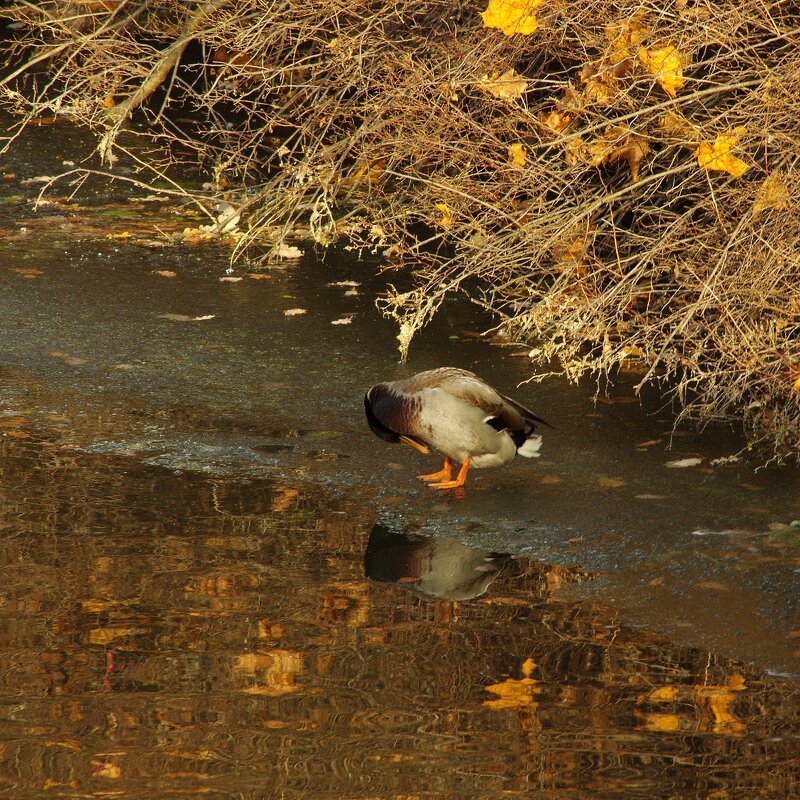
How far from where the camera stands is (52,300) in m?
8.50

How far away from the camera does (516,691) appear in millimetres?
4172

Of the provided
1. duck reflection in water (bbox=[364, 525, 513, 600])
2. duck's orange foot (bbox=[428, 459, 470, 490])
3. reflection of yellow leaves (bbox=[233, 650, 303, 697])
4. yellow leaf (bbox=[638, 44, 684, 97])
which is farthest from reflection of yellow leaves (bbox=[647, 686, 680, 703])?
yellow leaf (bbox=[638, 44, 684, 97])

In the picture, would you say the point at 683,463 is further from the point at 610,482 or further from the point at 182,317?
the point at 182,317

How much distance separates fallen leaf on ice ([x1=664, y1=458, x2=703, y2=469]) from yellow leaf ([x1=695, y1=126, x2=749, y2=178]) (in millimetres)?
1344

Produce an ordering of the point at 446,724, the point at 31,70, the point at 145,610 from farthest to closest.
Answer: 1. the point at 31,70
2. the point at 145,610
3. the point at 446,724

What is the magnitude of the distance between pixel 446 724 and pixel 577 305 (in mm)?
3164

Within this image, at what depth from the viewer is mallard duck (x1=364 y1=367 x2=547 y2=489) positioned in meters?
5.70

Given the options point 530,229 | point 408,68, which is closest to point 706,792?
point 530,229

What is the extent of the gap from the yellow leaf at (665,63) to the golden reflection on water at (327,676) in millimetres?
2521

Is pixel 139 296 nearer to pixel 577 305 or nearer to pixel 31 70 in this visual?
pixel 577 305

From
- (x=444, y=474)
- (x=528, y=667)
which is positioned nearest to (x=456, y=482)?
(x=444, y=474)

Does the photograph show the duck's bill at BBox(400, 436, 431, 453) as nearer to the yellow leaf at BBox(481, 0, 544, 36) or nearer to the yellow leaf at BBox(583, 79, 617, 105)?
the yellow leaf at BBox(583, 79, 617, 105)

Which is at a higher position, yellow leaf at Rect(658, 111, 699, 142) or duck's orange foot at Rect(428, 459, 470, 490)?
yellow leaf at Rect(658, 111, 699, 142)

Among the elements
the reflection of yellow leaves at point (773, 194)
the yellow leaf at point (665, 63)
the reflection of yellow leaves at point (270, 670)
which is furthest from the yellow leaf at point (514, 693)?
the yellow leaf at point (665, 63)
